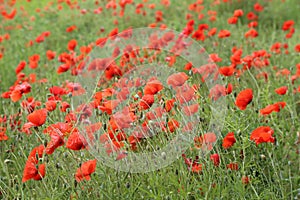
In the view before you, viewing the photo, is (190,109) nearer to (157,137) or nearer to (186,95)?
(186,95)

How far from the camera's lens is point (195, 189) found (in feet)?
7.66

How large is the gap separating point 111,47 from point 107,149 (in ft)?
8.69

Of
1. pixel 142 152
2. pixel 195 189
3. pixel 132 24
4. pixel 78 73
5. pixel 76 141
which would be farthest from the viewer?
pixel 132 24

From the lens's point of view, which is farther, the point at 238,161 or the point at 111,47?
the point at 111,47

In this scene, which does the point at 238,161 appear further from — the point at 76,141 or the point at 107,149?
the point at 76,141

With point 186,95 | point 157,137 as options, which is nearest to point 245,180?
point 186,95

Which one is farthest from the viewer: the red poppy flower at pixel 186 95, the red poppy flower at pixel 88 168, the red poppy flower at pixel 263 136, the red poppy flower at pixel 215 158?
the red poppy flower at pixel 186 95

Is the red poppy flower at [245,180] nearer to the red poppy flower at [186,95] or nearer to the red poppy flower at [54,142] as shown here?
the red poppy flower at [186,95]

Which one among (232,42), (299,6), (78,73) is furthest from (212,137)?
(299,6)

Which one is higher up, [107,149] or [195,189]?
[107,149]

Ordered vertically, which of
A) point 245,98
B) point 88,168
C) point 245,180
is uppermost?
point 245,98

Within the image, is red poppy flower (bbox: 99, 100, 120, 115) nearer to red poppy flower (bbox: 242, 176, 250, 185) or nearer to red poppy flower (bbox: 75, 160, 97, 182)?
red poppy flower (bbox: 75, 160, 97, 182)

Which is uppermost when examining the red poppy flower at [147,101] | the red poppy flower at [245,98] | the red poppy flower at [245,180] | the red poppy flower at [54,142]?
the red poppy flower at [147,101]

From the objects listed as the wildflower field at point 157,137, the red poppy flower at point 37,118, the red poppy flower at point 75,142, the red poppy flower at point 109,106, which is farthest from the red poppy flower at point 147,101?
the red poppy flower at point 37,118
